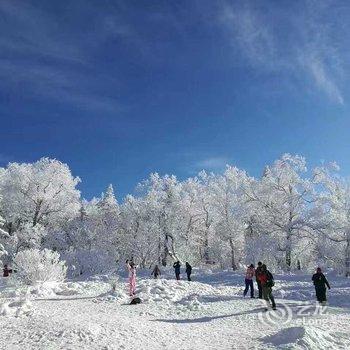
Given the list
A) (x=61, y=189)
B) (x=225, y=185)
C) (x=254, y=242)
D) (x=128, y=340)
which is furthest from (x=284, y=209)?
(x=128, y=340)

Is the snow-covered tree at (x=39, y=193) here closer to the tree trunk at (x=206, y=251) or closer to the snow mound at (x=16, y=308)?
the tree trunk at (x=206, y=251)

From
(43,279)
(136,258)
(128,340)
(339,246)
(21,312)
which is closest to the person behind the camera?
(128,340)

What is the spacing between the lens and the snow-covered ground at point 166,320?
12.2 m

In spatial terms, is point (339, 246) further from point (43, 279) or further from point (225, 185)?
point (43, 279)

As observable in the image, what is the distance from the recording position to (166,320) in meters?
16.4

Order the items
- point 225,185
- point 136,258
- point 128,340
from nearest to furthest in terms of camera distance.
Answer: point 128,340 → point 225,185 → point 136,258

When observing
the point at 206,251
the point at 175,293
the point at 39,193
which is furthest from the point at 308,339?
the point at 206,251

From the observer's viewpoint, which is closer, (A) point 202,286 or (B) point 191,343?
(B) point 191,343

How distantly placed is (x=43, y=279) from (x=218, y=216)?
29619mm

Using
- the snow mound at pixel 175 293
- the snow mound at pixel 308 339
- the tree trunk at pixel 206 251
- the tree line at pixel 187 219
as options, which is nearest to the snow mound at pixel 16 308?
the snow mound at pixel 175 293

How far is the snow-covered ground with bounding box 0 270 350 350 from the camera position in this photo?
40.1ft

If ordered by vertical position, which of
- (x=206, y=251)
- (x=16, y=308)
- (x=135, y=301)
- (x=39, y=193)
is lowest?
(x=16, y=308)

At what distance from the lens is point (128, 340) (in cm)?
1266

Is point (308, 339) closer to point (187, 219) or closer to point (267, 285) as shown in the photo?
point (267, 285)
